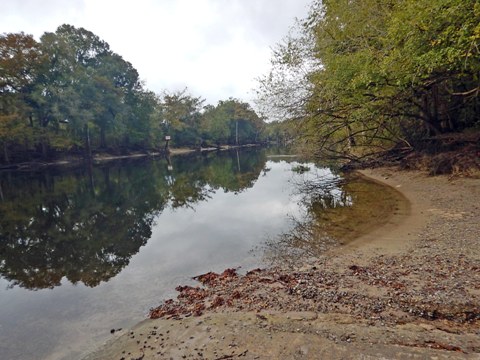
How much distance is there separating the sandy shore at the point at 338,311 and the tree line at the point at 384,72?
6879mm

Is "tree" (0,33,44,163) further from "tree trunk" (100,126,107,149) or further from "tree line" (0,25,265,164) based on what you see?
"tree trunk" (100,126,107,149)

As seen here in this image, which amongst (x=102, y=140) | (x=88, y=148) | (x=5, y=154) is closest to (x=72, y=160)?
(x=88, y=148)

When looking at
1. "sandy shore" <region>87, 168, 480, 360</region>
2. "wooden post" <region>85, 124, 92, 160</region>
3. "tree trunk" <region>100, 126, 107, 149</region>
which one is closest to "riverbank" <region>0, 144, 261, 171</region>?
"wooden post" <region>85, 124, 92, 160</region>

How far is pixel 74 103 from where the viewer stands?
41531 millimetres

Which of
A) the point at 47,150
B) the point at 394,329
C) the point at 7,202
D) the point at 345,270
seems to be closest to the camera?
the point at 394,329

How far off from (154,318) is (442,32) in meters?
11.8

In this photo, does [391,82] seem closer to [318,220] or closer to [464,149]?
[464,149]

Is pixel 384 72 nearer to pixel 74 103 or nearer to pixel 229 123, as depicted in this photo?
pixel 74 103

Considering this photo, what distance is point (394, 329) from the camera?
3631 mm

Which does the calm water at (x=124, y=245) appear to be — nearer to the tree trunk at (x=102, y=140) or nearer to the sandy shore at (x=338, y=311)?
the sandy shore at (x=338, y=311)

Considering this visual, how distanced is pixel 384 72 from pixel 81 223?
14.2 metres

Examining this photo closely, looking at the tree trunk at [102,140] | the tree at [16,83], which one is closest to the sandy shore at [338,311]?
the tree at [16,83]

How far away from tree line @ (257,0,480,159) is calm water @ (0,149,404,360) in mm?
4486

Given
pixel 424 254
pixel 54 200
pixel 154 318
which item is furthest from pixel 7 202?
pixel 424 254
